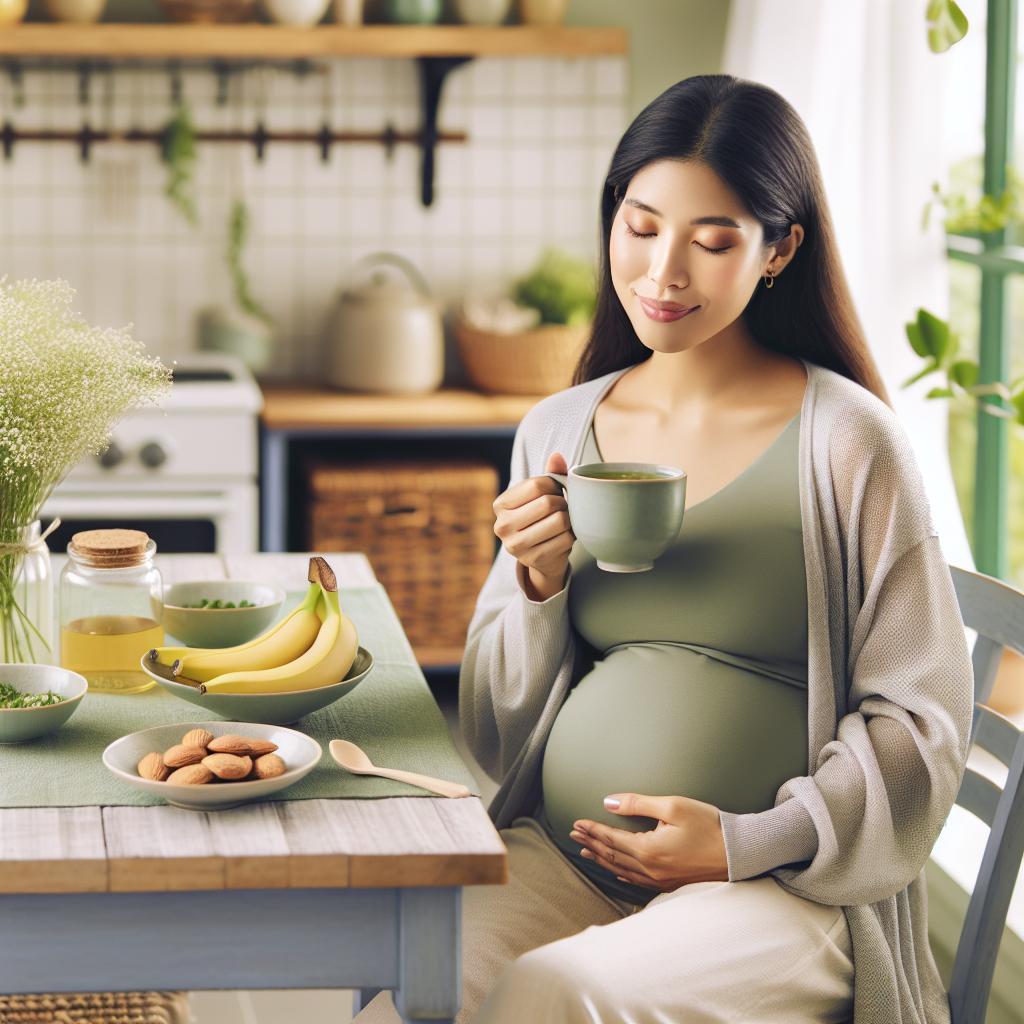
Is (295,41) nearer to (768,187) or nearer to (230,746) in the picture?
(768,187)

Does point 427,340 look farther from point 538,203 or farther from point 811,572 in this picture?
point 811,572

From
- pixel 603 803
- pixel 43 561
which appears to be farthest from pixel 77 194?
pixel 603 803

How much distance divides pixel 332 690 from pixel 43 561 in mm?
337

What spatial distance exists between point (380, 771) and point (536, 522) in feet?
1.01

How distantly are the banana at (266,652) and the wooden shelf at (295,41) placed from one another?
97.4 inches

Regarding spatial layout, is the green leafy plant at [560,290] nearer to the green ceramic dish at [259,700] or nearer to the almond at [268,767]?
the green ceramic dish at [259,700]

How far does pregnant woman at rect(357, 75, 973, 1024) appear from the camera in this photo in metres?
1.41

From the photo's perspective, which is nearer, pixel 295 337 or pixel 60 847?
pixel 60 847

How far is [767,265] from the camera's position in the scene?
1.59 m

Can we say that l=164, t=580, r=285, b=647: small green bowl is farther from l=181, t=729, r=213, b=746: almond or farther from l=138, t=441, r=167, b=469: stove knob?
l=138, t=441, r=167, b=469: stove knob

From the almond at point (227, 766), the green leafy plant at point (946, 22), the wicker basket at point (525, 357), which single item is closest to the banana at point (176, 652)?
the almond at point (227, 766)

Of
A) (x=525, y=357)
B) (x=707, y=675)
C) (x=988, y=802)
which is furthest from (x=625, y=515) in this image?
(x=525, y=357)

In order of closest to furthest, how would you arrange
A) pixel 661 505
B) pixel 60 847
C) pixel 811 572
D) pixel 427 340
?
1. pixel 60 847
2. pixel 661 505
3. pixel 811 572
4. pixel 427 340

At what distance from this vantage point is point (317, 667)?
1432 mm
